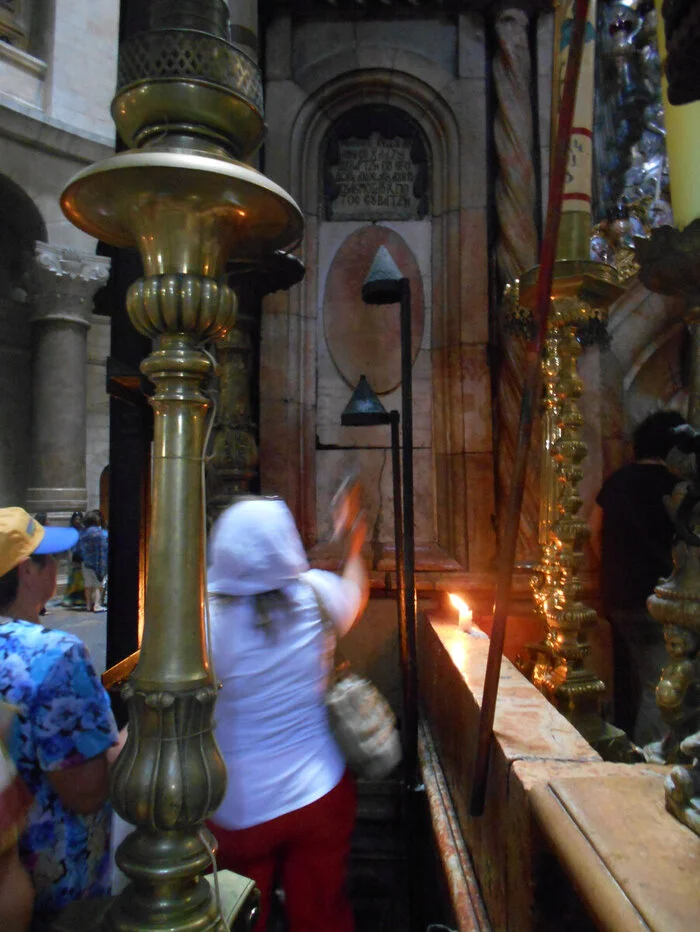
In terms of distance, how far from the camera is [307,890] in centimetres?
206

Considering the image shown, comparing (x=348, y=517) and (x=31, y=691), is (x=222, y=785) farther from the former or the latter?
(x=348, y=517)

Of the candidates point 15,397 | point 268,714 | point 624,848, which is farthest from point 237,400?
point 15,397

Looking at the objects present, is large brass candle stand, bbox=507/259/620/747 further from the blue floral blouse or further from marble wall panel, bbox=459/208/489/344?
the blue floral blouse

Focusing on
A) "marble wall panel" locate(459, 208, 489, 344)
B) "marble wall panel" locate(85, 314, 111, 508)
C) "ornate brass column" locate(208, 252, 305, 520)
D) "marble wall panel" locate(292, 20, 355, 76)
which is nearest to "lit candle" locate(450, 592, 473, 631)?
"ornate brass column" locate(208, 252, 305, 520)

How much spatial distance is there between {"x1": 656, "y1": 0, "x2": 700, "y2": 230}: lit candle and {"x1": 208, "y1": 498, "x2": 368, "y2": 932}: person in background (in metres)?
1.37

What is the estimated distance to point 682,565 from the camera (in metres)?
1.85

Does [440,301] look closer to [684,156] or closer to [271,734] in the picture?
[684,156]

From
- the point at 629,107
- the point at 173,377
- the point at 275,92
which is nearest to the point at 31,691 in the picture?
the point at 173,377

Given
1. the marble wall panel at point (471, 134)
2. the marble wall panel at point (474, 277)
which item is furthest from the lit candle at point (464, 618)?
the marble wall panel at point (471, 134)

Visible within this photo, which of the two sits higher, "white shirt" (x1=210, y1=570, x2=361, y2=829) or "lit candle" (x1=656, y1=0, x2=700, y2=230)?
"lit candle" (x1=656, y1=0, x2=700, y2=230)

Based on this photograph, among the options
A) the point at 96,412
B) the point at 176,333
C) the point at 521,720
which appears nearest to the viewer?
the point at 176,333

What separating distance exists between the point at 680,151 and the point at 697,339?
59 centimetres

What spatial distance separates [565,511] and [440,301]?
2.10m

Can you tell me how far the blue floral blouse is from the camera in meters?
1.60
